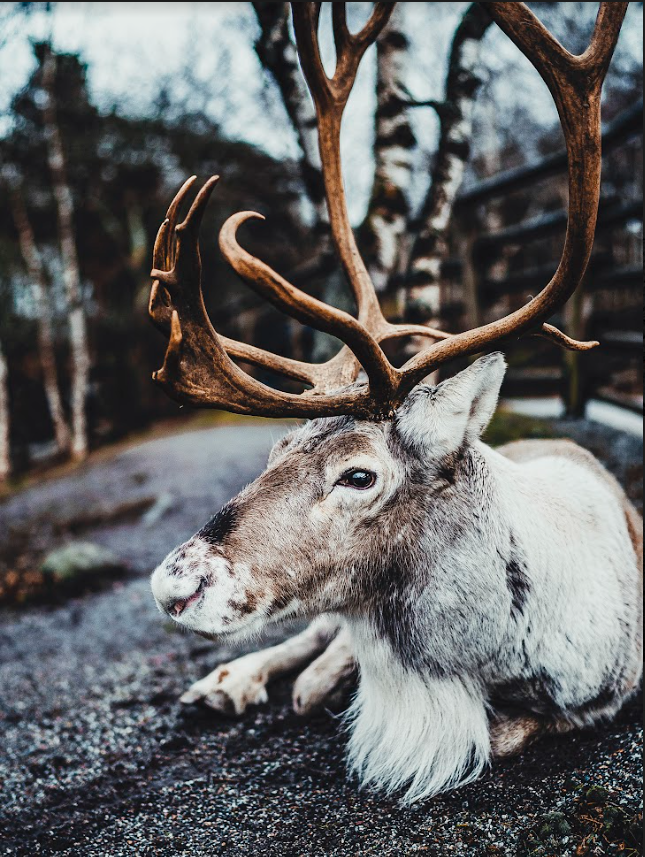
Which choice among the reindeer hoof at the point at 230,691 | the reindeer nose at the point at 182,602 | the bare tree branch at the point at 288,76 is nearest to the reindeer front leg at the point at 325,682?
the reindeer hoof at the point at 230,691

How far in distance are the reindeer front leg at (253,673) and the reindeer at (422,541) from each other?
56 centimetres

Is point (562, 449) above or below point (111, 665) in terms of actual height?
above

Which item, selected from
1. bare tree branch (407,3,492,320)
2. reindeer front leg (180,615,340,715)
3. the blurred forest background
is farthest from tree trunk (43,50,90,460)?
reindeer front leg (180,615,340,715)

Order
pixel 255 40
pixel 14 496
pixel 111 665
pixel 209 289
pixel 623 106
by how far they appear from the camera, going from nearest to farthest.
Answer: pixel 111 665, pixel 255 40, pixel 14 496, pixel 623 106, pixel 209 289

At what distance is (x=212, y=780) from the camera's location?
2381mm

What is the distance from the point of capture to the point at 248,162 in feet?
47.0

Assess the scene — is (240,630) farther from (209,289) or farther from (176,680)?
(209,289)

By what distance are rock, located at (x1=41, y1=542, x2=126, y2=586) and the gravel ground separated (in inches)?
35.7

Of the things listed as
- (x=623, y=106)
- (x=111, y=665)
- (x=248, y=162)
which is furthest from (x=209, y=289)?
(x=111, y=665)

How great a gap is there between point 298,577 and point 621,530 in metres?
1.42

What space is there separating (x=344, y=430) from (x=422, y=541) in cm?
46

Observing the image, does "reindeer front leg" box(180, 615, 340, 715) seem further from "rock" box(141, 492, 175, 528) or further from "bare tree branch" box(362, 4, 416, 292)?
"rock" box(141, 492, 175, 528)

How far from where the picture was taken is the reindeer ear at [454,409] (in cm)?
207

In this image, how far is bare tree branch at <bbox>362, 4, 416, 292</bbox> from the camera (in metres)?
4.36
